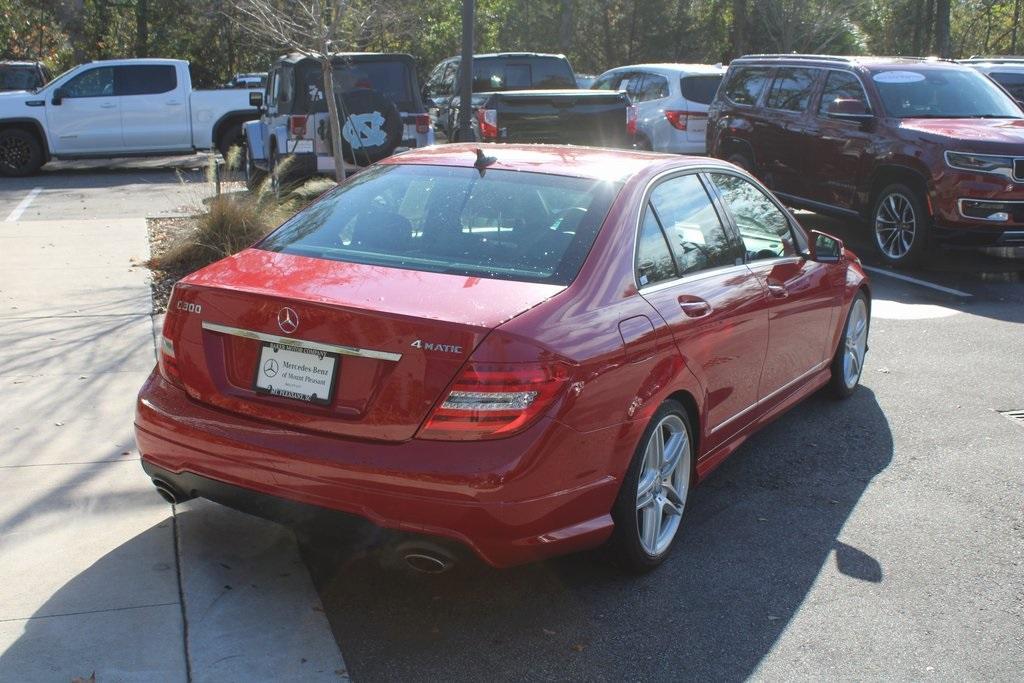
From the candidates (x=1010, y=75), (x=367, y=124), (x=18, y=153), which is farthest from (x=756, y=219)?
(x=18, y=153)

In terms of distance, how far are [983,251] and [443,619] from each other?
34.2 feet

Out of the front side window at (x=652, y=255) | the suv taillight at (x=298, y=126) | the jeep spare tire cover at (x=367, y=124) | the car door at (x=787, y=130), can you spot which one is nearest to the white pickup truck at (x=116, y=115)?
the suv taillight at (x=298, y=126)

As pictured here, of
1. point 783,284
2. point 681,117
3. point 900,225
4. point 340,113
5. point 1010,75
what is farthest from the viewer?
point 681,117

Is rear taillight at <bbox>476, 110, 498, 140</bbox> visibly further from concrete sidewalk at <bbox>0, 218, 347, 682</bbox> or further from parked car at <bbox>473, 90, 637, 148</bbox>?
concrete sidewalk at <bbox>0, 218, 347, 682</bbox>

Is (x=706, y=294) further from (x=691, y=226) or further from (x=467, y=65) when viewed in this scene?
(x=467, y=65)

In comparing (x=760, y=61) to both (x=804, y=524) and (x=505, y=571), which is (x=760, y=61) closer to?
(x=804, y=524)

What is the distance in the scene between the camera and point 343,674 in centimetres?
374

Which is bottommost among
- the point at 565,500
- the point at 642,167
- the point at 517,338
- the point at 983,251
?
the point at 983,251

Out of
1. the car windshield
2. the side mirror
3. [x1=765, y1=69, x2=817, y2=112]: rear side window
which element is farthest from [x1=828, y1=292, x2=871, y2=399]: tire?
[x1=765, y1=69, x2=817, y2=112]: rear side window

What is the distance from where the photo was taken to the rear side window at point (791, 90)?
42.2 ft

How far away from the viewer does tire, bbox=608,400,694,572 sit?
4285 mm

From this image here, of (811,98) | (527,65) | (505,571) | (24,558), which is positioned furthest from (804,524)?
(527,65)

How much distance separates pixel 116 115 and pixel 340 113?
28.6ft

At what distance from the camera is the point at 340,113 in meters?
12.9
